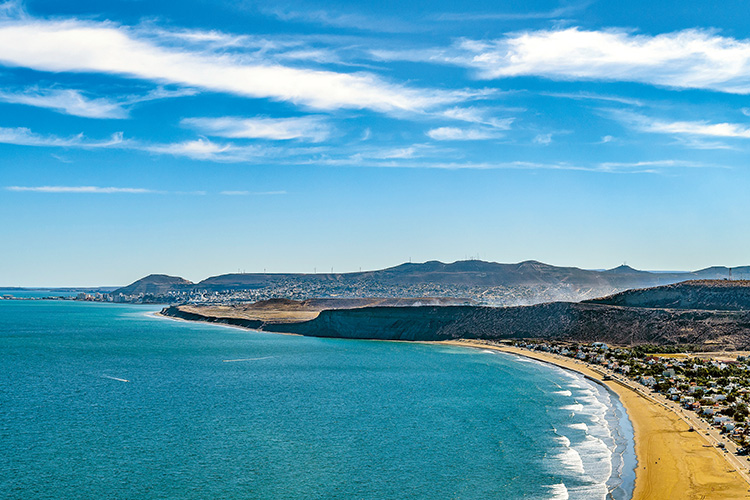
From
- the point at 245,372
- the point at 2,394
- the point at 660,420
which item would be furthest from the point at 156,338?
the point at 660,420

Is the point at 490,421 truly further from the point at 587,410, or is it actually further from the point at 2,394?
the point at 2,394

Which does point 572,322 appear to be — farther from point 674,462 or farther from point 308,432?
point 308,432

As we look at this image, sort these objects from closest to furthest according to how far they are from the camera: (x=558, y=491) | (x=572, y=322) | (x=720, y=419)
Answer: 1. (x=558, y=491)
2. (x=720, y=419)
3. (x=572, y=322)

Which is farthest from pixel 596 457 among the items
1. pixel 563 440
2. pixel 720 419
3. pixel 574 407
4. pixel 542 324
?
pixel 542 324

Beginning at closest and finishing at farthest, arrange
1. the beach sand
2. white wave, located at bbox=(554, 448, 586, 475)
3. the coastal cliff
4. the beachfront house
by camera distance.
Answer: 1. the beach sand
2. white wave, located at bbox=(554, 448, 586, 475)
3. the beachfront house
4. the coastal cliff

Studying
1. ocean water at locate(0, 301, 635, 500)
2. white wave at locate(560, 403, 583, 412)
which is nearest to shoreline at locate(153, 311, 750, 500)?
ocean water at locate(0, 301, 635, 500)

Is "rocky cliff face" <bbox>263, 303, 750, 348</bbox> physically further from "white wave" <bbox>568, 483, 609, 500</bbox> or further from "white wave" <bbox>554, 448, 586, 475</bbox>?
"white wave" <bbox>568, 483, 609, 500</bbox>

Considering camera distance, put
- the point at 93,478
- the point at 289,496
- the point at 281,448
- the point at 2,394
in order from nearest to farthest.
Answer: the point at 289,496 → the point at 93,478 → the point at 281,448 → the point at 2,394
